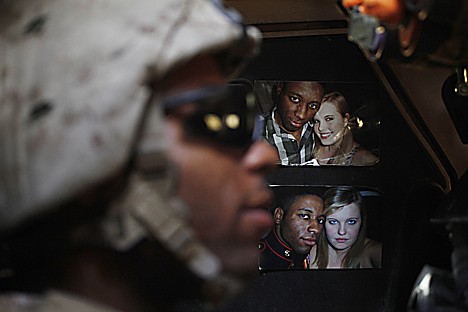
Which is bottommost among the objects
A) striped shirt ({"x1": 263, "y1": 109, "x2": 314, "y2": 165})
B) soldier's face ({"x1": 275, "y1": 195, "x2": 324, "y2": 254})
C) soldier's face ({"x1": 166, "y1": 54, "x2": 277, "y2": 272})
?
soldier's face ({"x1": 275, "y1": 195, "x2": 324, "y2": 254})

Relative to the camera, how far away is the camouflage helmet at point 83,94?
0.88 meters

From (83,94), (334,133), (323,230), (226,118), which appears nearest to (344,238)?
(323,230)

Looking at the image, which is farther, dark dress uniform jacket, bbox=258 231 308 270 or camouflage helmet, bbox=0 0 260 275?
dark dress uniform jacket, bbox=258 231 308 270

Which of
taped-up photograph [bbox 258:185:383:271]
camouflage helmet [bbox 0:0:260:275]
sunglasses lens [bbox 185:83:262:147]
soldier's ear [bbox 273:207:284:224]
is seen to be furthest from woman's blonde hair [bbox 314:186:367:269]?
camouflage helmet [bbox 0:0:260:275]

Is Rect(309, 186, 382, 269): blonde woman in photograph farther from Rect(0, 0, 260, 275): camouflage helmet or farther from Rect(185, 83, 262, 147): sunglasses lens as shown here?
Rect(0, 0, 260, 275): camouflage helmet

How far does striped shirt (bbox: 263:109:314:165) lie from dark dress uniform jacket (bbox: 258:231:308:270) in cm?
26

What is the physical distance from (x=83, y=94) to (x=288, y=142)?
1589 millimetres

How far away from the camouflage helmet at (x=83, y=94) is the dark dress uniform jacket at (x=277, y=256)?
1.54 metres

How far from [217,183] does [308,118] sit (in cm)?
150

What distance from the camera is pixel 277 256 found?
8.14 ft

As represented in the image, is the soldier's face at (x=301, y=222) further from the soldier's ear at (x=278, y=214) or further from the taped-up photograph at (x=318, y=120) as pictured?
the taped-up photograph at (x=318, y=120)

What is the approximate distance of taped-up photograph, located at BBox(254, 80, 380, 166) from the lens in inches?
96.0

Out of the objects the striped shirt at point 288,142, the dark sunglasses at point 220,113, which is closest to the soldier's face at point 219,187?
the dark sunglasses at point 220,113

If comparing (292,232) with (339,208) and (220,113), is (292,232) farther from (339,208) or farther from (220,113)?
(220,113)
